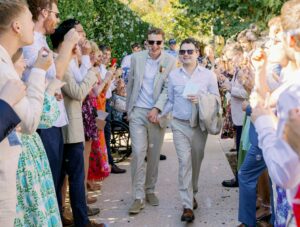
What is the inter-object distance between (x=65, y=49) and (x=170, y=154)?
6.02 metres

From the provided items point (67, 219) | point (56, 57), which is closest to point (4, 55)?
point (56, 57)

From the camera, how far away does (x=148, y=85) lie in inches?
246

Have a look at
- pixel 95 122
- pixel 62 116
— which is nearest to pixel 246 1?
pixel 95 122

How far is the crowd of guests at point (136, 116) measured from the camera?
2262mm

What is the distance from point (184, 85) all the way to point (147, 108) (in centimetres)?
64

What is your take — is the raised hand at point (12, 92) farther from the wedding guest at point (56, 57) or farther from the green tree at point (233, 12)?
the green tree at point (233, 12)

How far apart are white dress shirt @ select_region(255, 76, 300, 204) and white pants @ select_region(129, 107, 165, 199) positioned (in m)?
3.97

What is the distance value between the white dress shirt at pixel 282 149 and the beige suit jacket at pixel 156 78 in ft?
13.0

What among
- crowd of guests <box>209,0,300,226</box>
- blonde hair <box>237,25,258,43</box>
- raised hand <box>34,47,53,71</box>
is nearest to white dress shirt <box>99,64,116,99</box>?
blonde hair <box>237,25,258,43</box>

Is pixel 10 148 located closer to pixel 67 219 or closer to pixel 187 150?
pixel 67 219

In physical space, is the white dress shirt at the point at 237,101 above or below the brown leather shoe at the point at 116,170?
above

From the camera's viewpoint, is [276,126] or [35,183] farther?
[35,183]

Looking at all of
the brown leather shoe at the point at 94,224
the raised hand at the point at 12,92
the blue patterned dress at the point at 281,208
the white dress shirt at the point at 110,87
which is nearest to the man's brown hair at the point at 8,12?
the raised hand at the point at 12,92

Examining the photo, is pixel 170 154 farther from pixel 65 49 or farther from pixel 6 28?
pixel 6 28
